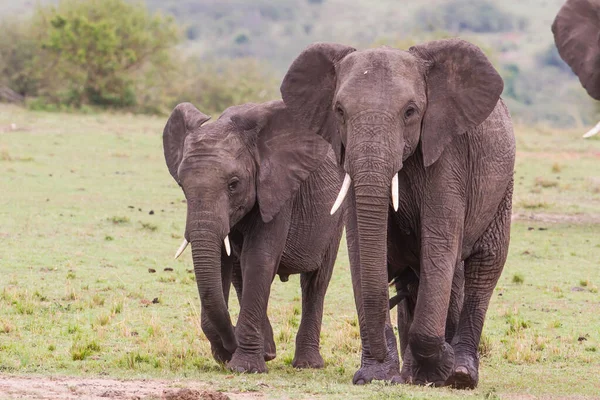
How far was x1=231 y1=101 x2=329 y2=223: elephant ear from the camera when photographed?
848 centimetres

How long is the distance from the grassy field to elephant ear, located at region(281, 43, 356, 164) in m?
1.61

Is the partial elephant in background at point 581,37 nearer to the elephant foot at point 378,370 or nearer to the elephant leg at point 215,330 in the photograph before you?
the elephant foot at point 378,370

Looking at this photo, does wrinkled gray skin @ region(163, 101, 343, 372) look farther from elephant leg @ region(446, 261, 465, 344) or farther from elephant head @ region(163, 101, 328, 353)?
elephant leg @ region(446, 261, 465, 344)

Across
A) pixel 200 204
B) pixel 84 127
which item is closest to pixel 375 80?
pixel 200 204

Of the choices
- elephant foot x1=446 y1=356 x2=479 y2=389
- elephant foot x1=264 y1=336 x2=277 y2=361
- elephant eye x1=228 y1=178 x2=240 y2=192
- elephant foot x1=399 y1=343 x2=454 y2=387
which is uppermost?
elephant eye x1=228 y1=178 x2=240 y2=192

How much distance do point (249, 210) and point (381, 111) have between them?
178cm

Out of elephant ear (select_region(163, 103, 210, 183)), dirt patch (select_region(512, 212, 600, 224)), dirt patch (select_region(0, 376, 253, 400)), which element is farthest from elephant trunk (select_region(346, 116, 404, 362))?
dirt patch (select_region(512, 212, 600, 224))

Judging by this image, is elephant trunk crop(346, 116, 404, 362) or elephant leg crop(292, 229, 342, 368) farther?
elephant leg crop(292, 229, 342, 368)

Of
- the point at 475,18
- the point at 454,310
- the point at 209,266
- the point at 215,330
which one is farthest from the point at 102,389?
the point at 475,18

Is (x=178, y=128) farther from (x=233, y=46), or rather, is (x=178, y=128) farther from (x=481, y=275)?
(x=233, y=46)

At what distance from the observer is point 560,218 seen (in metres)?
17.7

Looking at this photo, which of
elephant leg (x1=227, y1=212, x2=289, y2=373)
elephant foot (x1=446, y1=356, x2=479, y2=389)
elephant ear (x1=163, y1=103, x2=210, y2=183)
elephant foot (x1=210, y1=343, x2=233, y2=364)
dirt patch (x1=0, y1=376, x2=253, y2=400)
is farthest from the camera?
elephant ear (x1=163, y1=103, x2=210, y2=183)

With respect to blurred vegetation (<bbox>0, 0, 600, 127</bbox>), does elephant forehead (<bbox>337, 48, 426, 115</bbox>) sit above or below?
above

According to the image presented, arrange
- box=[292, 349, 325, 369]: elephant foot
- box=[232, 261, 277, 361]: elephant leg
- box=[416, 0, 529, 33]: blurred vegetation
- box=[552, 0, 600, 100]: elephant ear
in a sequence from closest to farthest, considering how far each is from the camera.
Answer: box=[552, 0, 600, 100]: elephant ear, box=[232, 261, 277, 361]: elephant leg, box=[292, 349, 325, 369]: elephant foot, box=[416, 0, 529, 33]: blurred vegetation
